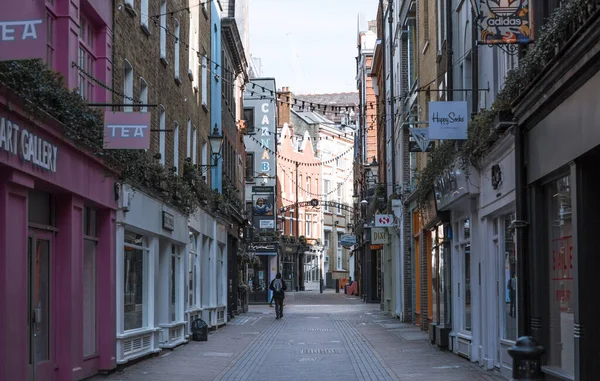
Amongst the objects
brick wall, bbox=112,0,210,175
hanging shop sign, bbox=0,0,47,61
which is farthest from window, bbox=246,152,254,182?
hanging shop sign, bbox=0,0,47,61

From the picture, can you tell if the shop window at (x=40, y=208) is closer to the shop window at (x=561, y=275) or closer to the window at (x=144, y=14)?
the shop window at (x=561, y=275)

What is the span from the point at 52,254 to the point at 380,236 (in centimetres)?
2827

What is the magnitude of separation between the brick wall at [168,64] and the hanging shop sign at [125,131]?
118 inches

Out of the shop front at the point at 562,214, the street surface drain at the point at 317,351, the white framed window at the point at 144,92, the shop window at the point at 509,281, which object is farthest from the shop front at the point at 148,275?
the shop front at the point at 562,214

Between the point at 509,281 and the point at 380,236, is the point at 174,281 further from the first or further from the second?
the point at 380,236

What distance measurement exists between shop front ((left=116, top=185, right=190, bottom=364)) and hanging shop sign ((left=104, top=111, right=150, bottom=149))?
2.77m

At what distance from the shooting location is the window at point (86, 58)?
1680 centimetres

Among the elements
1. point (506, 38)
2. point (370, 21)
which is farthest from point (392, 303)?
point (370, 21)

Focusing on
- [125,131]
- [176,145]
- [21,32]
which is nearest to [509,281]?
[125,131]

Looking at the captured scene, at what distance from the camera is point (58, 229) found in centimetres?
1512

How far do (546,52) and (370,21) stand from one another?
68.7 m

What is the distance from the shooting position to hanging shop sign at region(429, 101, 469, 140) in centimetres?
1812

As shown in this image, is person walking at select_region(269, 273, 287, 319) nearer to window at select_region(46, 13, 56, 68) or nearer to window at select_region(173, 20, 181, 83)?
window at select_region(173, 20, 181, 83)

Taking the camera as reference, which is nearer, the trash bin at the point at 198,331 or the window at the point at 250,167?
the trash bin at the point at 198,331
